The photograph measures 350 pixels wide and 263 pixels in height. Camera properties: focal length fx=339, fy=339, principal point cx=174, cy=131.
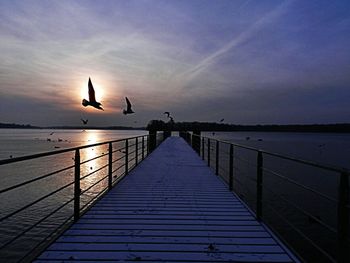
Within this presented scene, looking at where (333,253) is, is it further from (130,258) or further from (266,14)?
(130,258)

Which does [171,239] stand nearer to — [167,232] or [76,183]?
[167,232]

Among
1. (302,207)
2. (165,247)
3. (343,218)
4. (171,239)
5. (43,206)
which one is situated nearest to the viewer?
(343,218)

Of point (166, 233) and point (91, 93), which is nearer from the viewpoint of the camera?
point (166, 233)

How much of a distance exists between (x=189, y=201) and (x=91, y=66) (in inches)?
431

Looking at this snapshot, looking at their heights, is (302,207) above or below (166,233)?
below

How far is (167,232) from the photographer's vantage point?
12.2ft

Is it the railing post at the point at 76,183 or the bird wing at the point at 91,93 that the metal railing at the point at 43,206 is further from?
the bird wing at the point at 91,93

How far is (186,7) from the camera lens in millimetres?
10242

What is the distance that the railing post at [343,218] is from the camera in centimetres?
231

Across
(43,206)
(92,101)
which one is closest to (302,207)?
(43,206)

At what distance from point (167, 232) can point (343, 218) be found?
1922 millimetres

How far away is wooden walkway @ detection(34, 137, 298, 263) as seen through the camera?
305 centimetres

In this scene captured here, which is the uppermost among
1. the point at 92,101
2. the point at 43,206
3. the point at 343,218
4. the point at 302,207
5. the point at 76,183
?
the point at 92,101

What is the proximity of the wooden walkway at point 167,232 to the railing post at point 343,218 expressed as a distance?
735 millimetres
